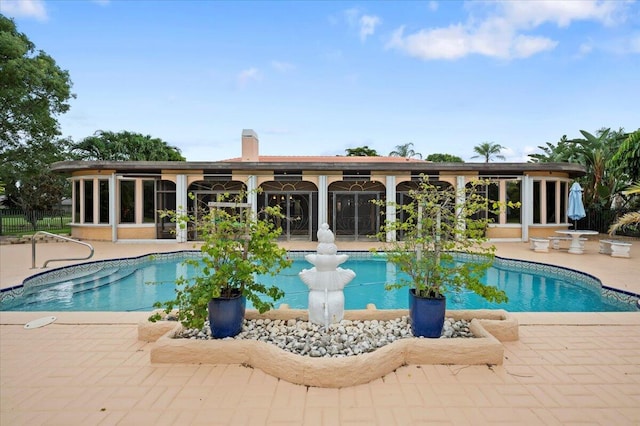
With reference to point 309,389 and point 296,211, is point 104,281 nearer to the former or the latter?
point 309,389

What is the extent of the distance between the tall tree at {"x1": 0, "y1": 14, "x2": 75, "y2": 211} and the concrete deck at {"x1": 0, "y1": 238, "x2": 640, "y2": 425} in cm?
1625

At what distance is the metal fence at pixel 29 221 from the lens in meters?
19.2

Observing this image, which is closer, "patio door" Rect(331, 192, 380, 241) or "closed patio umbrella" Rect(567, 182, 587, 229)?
"closed patio umbrella" Rect(567, 182, 587, 229)

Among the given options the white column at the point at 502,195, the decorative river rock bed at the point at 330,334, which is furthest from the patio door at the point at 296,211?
the decorative river rock bed at the point at 330,334

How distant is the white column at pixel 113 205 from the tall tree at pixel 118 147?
12566 mm

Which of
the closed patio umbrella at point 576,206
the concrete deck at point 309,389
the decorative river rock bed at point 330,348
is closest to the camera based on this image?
the concrete deck at point 309,389

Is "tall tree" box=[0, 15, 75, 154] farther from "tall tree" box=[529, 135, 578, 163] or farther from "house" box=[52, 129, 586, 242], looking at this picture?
"tall tree" box=[529, 135, 578, 163]

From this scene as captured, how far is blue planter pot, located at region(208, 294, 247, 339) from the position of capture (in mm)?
3502

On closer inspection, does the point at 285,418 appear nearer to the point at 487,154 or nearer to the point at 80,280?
the point at 80,280

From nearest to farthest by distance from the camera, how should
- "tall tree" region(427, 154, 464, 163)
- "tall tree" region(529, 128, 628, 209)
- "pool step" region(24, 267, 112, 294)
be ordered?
"pool step" region(24, 267, 112, 294), "tall tree" region(529, 128, 628, 209), "tall tree" region(427, 154, 464, 163)

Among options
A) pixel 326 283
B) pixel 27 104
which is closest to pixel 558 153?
pixel 326 283

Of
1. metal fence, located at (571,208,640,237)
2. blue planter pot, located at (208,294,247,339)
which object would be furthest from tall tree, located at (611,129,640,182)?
blue planter pot, located at (208,294,247,339)

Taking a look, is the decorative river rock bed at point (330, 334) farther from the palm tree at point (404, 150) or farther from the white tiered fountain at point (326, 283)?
the palm tree at point (404, 150)

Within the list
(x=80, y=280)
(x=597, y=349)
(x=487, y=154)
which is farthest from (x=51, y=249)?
(x=487, y=154)
